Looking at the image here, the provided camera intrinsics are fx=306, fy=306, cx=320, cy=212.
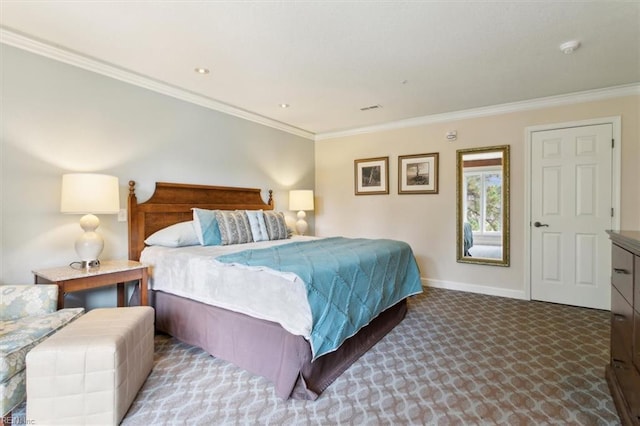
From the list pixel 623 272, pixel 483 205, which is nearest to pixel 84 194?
pixel 623 272

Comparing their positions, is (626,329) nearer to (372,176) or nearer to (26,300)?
(26,300)

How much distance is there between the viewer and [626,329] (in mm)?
1555

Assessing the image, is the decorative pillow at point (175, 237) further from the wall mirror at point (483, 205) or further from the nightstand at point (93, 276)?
the wall mirror at point (483, 205)

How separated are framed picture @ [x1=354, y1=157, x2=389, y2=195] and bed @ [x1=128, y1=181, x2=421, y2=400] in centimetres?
210

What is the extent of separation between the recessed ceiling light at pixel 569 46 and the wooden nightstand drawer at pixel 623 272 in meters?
1.61

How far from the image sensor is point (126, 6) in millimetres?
1936

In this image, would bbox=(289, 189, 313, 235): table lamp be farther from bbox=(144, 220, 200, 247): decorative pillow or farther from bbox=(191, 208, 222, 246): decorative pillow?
bbox=(144, 220, 200, 247): decorative pillow

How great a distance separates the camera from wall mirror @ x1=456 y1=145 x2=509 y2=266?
12.7 ft

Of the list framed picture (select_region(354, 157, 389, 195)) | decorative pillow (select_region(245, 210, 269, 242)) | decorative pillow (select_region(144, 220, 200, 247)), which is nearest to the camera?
decorative pillow (select_region(144, 220, 200, 247))

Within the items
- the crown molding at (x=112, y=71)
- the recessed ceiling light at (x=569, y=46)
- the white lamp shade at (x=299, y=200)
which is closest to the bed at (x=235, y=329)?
the crown molding at (x=112, y=71)

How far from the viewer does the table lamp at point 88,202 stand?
2.26m

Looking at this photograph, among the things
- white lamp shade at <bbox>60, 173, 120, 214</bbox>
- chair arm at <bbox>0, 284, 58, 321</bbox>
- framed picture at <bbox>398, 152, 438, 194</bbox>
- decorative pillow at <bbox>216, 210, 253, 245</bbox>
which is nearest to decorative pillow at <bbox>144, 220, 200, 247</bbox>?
decorative pillow at <bbox>216, 210, 253, 245</bbox>

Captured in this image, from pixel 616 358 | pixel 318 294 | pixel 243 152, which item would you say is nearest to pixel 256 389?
pixel 318 294

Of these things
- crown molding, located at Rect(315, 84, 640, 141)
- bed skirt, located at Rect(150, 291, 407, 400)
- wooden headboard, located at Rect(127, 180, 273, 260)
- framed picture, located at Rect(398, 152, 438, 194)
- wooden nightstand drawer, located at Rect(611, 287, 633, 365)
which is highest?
crown molding, located at Rect(315, 84, 640, 141)
